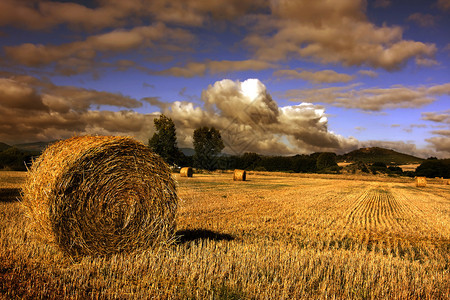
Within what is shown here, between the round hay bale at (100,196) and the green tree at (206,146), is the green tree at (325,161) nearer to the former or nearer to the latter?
the green tree at (206,146)

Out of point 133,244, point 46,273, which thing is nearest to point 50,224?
point 46,273

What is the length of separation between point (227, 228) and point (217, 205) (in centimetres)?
456

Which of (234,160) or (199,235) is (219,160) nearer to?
(234,160)

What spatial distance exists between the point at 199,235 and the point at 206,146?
62801 mm

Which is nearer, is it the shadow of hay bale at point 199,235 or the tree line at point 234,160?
the shadow of hay bale at point 199,235

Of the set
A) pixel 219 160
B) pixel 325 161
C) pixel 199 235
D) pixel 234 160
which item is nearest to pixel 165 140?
pixel 219 160

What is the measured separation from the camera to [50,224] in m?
5.55

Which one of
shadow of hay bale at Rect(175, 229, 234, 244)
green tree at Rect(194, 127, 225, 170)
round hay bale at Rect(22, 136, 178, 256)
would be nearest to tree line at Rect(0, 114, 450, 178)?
green tree at Rect(194, 127, 225, 170)

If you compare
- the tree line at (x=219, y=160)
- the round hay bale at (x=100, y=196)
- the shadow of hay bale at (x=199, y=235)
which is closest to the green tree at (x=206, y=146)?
the tree line at (x=219, y=160)

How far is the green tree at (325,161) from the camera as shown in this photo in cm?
7812

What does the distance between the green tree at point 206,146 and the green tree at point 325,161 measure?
26367 mm

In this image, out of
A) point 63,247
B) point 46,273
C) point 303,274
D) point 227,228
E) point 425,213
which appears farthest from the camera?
point 425,213

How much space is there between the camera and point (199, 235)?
8.00m

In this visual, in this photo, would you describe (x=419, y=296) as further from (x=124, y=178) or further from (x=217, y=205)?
(x=217, y=205)
